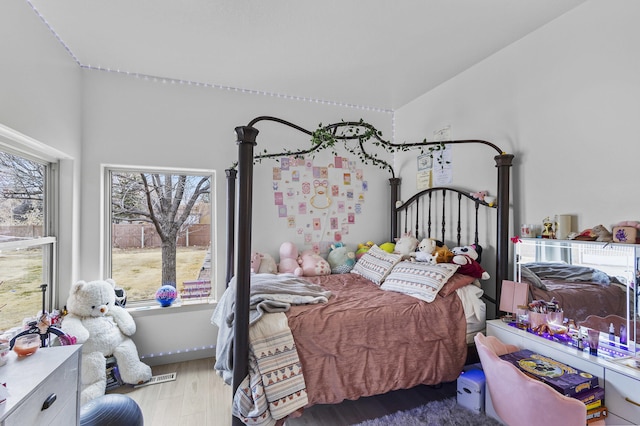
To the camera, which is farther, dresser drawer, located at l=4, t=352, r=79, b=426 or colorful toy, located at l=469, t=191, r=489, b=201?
colorful toy, located at l=469, t=191, r=489, b=201

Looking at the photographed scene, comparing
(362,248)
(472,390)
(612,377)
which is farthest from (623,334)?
(362,248)

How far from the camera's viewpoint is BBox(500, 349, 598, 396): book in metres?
1.38

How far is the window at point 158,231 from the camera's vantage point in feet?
9.23

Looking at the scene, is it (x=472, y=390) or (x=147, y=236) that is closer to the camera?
(x=472, y=390)

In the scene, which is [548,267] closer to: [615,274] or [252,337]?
[615,274]

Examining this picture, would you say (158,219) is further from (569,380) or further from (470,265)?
(569,380)

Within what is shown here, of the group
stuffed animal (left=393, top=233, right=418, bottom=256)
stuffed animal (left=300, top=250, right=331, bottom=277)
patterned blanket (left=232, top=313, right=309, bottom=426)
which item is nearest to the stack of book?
patterned blanket (left=232, top=313, right=309, bottom=426)

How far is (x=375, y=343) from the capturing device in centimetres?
186

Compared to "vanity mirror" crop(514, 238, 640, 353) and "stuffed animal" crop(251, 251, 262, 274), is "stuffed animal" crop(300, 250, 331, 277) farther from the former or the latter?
"vanity mirror" crop(514, 238, 640, 353)

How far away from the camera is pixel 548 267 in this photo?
1.92 m

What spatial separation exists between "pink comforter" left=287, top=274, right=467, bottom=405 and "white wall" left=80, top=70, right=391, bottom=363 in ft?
4.60

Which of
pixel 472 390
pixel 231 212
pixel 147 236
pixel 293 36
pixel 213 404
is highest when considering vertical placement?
pixel 293 36

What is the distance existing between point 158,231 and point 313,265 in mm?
1451

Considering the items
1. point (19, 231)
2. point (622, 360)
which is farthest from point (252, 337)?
point (622, 360)
